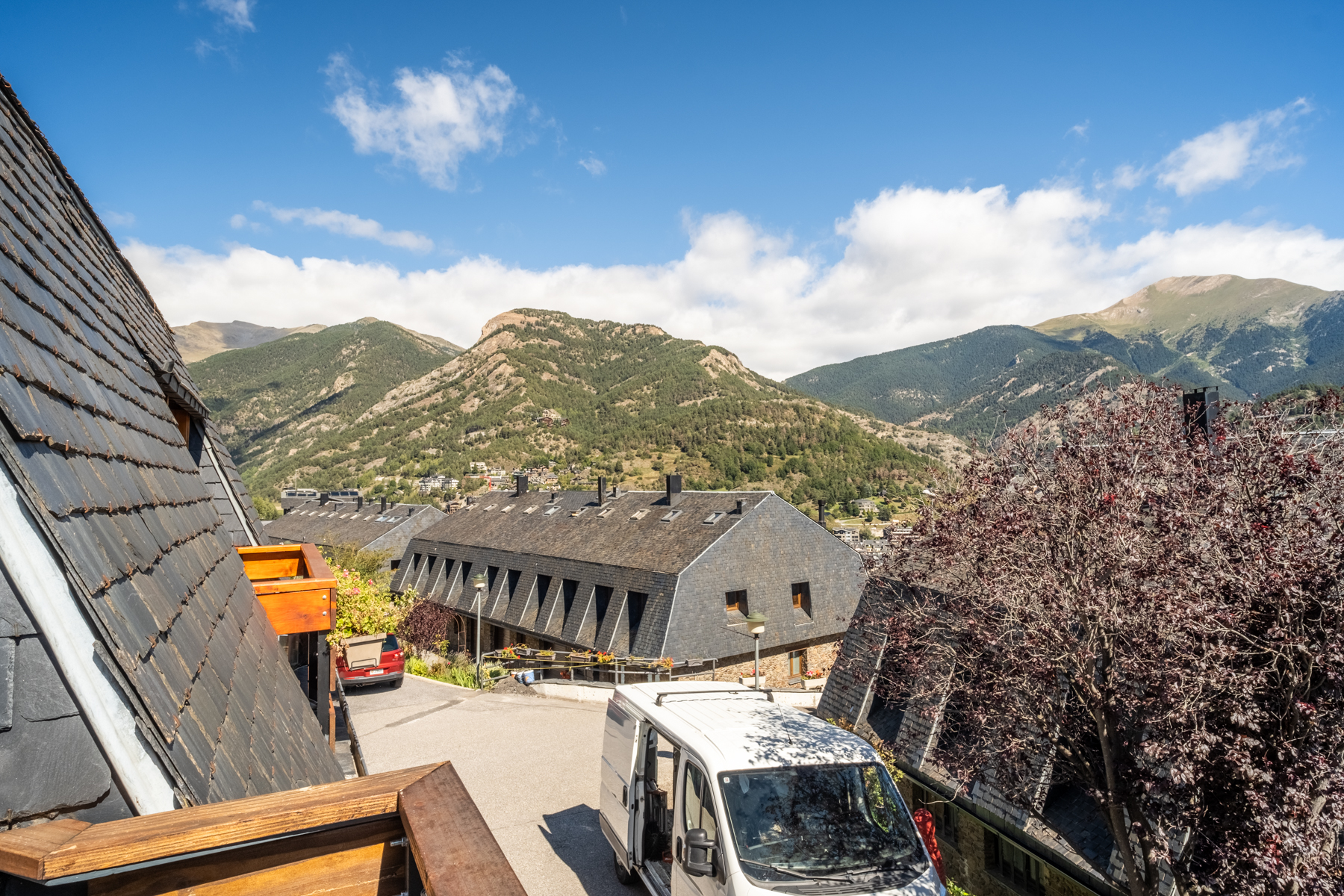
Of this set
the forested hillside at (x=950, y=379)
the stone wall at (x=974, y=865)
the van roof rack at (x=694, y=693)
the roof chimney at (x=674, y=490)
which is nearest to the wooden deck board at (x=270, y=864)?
the van roof rack at (x=694, y=693)

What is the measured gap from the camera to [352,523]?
184 feet

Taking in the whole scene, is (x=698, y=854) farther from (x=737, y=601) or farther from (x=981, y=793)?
(x=737, y=601)

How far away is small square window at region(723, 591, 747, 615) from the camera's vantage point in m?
25.3

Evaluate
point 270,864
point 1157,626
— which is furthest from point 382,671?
point 270,864

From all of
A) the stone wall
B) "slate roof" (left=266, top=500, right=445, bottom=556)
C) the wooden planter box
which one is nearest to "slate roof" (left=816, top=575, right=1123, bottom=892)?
the stone wall

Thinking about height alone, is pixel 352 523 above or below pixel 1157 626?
below

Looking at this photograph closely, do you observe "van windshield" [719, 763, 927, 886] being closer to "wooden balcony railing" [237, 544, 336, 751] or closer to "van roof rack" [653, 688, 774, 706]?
"van roof rack" [653, 688, 774, 706]

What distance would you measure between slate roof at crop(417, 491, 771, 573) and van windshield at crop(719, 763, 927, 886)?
58.9 feet

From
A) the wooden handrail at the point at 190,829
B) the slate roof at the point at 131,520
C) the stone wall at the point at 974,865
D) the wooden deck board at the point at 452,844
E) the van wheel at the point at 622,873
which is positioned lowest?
the stone wall at the point at 974,865

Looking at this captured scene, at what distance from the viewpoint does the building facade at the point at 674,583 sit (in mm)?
24188

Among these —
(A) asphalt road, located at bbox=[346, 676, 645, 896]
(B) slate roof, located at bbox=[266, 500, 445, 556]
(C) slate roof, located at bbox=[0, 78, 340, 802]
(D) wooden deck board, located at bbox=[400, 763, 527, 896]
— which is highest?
(C) slate roof, located at bbox=[0, 78, 340, 802]

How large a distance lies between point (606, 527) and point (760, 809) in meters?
24.9

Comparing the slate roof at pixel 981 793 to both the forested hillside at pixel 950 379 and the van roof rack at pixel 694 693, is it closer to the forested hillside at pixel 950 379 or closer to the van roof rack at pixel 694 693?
the van roof rack at pixel 694 693

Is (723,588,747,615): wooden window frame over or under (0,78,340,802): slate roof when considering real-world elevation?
under
